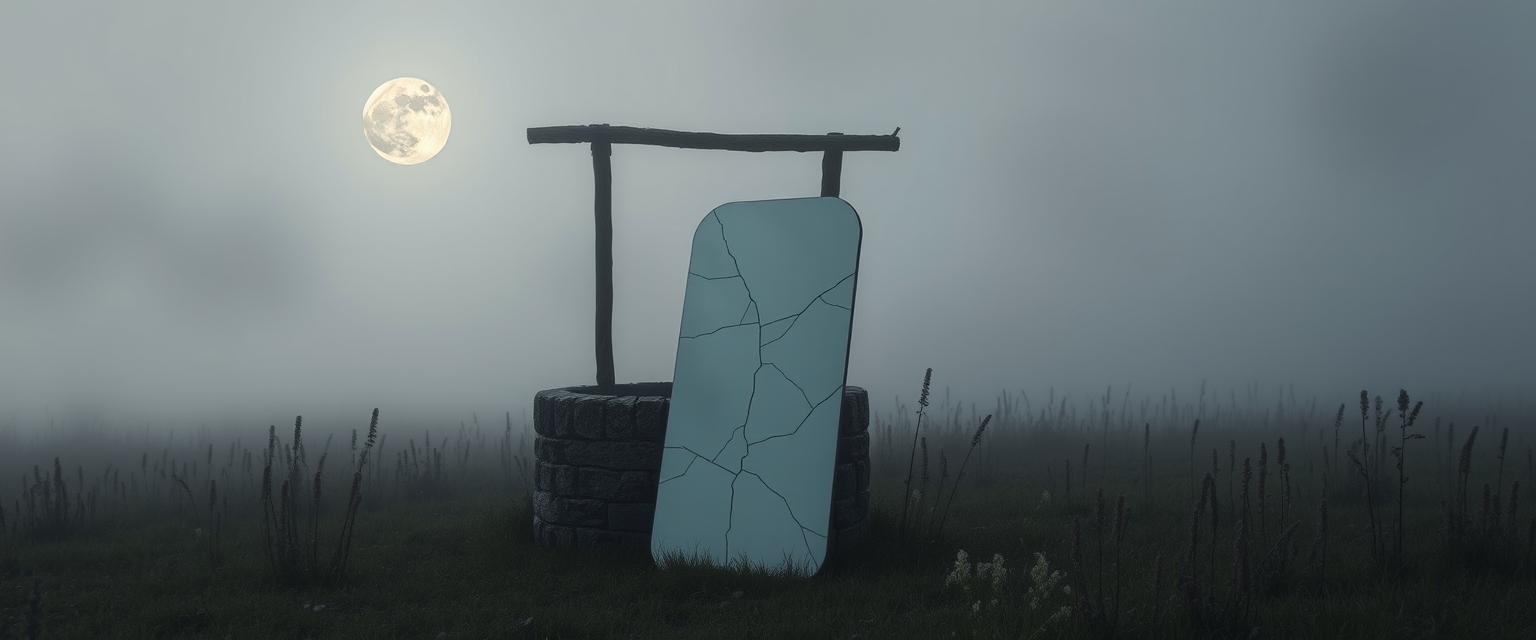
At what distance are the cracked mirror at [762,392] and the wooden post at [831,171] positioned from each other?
69cm

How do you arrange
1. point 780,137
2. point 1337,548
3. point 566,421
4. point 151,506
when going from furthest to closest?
point 151,506 < point 780,137 < point 566,421 < point 1337,548

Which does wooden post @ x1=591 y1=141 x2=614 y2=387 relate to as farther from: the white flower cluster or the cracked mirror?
the white flower cluster

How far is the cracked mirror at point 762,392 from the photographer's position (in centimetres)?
486

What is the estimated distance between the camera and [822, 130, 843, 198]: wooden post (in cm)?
616

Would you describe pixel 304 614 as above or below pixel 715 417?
below

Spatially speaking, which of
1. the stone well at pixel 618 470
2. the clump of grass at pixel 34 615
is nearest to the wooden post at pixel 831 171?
the stone well at pixel 618 470

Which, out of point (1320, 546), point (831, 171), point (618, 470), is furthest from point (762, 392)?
point (1320, 546)

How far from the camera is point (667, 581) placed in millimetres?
4527

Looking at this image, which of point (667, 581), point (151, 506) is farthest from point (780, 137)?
point (151, 506)

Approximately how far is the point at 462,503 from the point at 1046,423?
313 inches

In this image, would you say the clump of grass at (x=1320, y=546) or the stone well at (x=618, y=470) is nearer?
the clump of grass at (x=1320, y=546)

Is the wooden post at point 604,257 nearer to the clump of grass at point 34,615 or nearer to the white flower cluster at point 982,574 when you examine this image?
the white flower cluster at point 982,574

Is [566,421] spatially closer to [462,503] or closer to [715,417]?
[715,417]

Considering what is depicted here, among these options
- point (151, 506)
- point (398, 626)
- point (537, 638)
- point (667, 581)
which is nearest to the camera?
point (537, 638)
